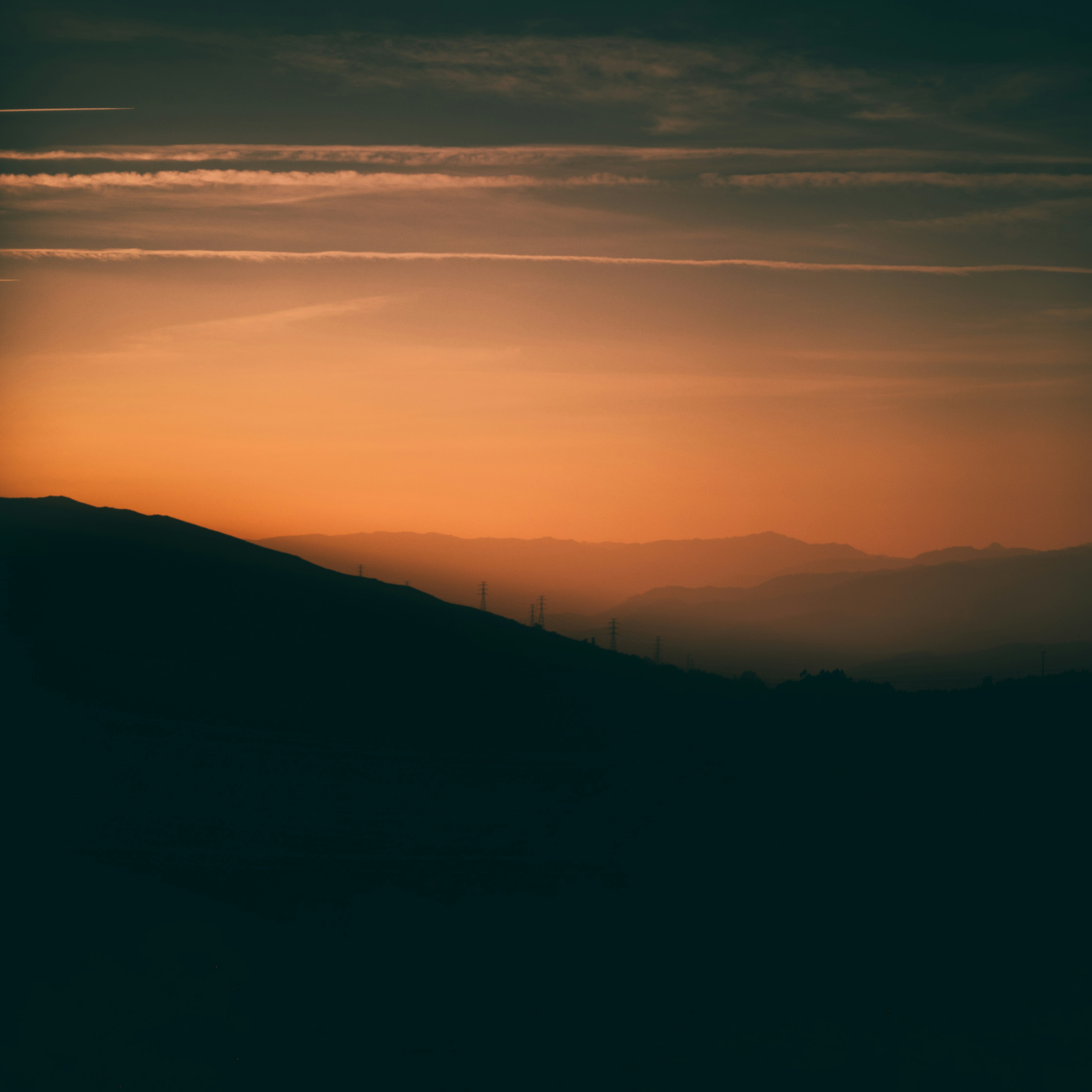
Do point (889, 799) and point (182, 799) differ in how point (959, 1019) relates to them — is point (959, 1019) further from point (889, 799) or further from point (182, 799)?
point (182, 799)

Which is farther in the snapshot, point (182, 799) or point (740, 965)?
point (182, 799)

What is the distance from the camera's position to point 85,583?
5875 cm

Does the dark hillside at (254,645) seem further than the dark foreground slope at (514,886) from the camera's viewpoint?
Yes

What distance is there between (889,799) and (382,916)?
2208 cm

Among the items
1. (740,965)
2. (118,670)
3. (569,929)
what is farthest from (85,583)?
(740,965)

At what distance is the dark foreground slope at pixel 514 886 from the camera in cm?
2312

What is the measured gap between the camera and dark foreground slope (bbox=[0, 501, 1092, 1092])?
23125mm

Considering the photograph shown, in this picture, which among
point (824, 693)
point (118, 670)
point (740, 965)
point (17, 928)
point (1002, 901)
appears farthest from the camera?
point (824, 693)

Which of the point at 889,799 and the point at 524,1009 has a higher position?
the point at 889,799

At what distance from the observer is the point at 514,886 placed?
32812 millimetres

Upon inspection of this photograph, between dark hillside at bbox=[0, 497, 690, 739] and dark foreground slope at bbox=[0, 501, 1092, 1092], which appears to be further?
dark hillside at bbox=[0, 497, 690, 739]

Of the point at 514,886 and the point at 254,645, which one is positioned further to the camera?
the point at 254,645

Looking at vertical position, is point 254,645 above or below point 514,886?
above

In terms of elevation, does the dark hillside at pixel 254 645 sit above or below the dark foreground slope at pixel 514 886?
above
